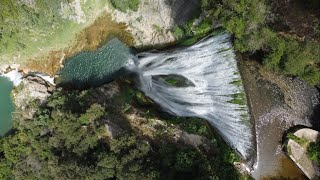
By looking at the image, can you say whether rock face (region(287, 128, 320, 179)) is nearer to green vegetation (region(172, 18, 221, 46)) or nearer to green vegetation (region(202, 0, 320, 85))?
green vegetation (region(202, 0, 320, 85))

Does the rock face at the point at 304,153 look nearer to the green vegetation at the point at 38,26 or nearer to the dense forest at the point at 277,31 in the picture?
the dense forest at the point at 277,31

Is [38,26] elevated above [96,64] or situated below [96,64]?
above

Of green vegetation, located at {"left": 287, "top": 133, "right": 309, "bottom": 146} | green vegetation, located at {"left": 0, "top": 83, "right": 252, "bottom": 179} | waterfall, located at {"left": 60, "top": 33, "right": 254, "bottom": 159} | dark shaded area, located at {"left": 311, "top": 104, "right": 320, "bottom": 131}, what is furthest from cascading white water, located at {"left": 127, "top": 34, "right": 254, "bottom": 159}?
dark shaded area, located at {"left": 311, "top": 104, "right": 320, "bottom": 131}

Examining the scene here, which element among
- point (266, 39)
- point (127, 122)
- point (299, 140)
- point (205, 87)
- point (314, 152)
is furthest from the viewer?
point (205, 87)

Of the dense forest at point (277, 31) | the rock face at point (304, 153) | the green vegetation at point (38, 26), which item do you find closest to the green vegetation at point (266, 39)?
the dense forest at point (277, 31)

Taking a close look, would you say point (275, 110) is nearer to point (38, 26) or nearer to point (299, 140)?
point (299, 140)

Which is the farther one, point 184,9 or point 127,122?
point 184,9

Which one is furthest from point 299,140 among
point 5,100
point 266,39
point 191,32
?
point 5,100
